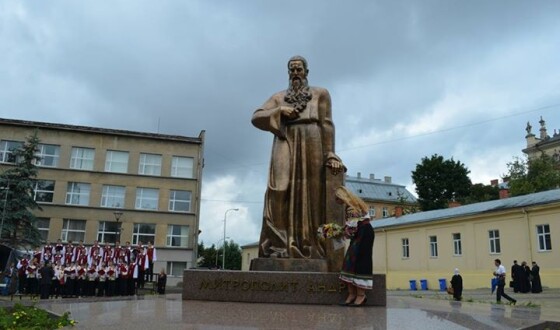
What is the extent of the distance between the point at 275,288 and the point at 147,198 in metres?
41.7

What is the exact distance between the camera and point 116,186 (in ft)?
157

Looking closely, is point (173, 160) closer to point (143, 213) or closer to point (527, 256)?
point (143, 213)

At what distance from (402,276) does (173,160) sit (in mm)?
24190

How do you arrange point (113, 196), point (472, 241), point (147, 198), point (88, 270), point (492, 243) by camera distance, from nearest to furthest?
1. point (88, 270)
2. point (492, 243)
3. point (472, 241)
4. point (113, 196)
5. point (147, 198)

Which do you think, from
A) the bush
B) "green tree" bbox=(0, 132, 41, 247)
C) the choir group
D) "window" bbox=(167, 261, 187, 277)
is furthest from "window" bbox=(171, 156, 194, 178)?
the bush

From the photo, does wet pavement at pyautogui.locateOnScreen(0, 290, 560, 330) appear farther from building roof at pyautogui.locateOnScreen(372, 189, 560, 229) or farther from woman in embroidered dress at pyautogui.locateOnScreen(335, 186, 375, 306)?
building roof at pyautogui.locateOnScreen(372, 189, 560, 229)

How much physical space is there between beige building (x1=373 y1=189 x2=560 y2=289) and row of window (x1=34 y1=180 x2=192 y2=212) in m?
19.0

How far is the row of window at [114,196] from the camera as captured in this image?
4634 centimetres

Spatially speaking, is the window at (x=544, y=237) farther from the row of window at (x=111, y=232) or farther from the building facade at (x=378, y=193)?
the building facade at (x=378, y=193)

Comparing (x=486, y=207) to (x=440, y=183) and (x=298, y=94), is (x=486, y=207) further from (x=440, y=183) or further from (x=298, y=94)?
(x=298, y=94)

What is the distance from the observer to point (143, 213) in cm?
4719

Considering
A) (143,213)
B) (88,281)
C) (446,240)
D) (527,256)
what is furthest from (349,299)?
(143,213)

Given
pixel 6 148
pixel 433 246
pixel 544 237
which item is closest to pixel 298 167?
pixel 544 237

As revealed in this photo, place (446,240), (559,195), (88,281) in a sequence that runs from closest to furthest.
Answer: (88,281) → (559,195) → (446,240)
